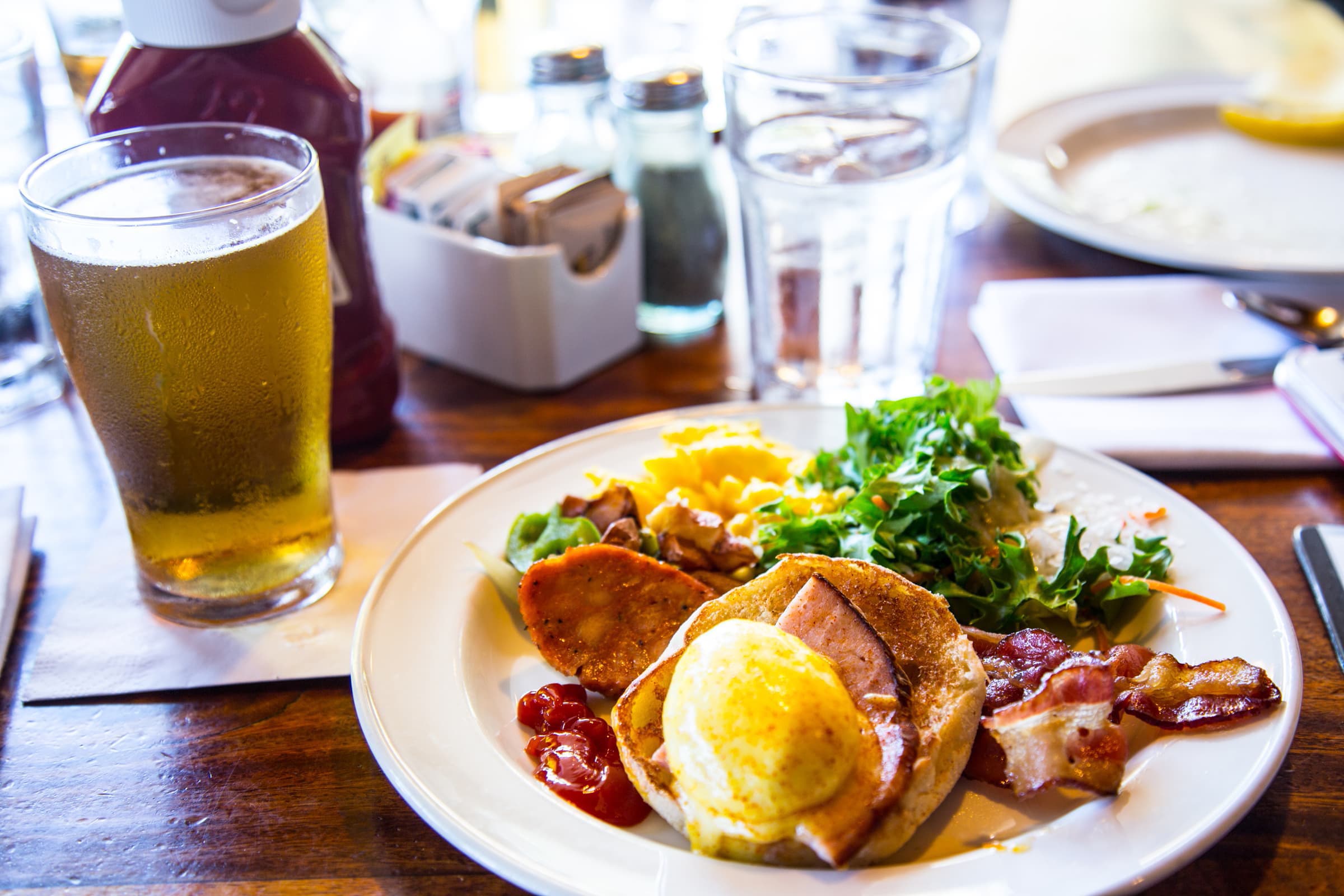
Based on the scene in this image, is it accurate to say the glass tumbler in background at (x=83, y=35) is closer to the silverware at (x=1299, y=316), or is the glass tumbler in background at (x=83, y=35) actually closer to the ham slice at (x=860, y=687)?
the ham slice at (x=860, y=687)

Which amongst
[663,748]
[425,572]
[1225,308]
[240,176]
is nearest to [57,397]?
[240,176]

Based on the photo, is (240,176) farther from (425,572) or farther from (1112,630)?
A: (1112,630)

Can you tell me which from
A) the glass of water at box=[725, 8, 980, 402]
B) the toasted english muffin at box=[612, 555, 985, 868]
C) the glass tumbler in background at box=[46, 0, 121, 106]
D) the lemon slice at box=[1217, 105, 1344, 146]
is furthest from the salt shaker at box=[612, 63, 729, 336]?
the lemon slice at box=[1217, 105, 1344, 146]

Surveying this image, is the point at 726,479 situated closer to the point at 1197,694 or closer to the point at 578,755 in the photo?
the point at 578,755

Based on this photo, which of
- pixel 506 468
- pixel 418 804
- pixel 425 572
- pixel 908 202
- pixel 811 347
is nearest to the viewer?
pixel 418 804

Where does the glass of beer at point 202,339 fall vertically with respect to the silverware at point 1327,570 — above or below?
above

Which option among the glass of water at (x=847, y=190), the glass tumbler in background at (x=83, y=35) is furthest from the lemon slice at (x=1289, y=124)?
the glass tumbler in background at (x=83, y=35)

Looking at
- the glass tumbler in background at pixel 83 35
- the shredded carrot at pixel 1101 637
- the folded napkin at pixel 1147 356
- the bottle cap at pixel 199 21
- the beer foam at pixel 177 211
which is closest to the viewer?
the beer foam at pixel 177 211
